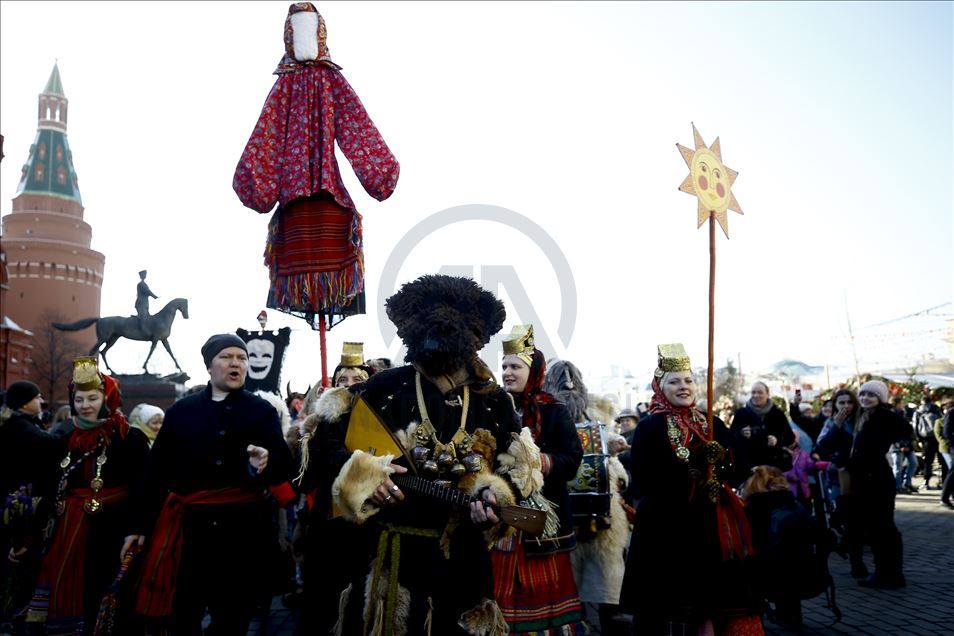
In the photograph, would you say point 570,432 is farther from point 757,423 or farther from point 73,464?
point 73,464

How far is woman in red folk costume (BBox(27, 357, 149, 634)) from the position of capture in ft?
16.0

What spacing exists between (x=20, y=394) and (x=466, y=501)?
5.13m

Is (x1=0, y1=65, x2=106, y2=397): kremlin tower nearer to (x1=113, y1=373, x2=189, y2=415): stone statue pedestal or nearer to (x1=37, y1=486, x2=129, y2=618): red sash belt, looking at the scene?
(x1=113, y1=373, x2=189, y2=415): stone statue pedestal

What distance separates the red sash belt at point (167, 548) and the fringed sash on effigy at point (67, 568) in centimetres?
115

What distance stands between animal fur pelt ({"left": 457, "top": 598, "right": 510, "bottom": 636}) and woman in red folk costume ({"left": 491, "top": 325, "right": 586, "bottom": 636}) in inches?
55.2

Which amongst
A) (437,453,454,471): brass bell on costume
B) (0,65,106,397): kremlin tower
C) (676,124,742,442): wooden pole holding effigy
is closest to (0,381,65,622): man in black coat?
(437,453,454,471): brass bell on costume

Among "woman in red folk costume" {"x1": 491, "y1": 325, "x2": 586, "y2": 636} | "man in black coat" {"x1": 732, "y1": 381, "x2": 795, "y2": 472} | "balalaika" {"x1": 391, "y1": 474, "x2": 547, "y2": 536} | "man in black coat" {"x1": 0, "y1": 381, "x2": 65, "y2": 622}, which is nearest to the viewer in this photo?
"balalaika" {"x1": 391, "y1": 474, "x2": 547, "y2": 536}

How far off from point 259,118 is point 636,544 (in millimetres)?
3943

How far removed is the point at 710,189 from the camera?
5164mm

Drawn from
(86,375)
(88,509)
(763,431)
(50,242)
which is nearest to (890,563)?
(763,431)

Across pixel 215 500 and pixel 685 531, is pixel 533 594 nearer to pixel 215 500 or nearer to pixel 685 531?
pixel 685 531

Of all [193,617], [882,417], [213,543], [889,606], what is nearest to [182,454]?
[213,543]

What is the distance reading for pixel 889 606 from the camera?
6.44 metres

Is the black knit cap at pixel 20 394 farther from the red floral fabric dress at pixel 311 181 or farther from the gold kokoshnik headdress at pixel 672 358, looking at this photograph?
the gold kokoshnik headdress at pixel 672 358
